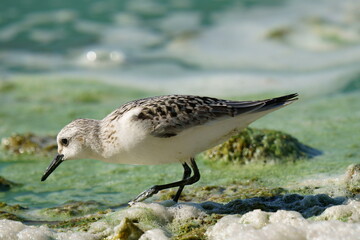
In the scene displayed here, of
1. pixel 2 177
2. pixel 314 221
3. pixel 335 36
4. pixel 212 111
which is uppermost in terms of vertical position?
pixel 335 36

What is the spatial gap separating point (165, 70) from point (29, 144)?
16.5ft

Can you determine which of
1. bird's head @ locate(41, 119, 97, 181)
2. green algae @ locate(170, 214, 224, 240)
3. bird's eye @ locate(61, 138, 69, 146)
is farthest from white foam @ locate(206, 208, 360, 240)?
bird's eye @ locate(61, 138, 69, 146)

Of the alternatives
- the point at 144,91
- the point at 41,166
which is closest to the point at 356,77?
the point at 144,91

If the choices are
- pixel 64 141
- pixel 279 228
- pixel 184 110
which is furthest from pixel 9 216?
pixel 279 228

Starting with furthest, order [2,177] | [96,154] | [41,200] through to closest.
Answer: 1. [2,177]
2. [41,200]
3. [96,154]

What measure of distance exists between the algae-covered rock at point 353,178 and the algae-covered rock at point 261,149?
1.13m

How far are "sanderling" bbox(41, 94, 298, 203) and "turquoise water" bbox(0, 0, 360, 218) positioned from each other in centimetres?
95

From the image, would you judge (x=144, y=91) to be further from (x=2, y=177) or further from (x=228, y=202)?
(x=228, y=202)

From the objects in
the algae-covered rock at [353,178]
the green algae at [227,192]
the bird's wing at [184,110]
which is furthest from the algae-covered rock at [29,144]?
the algae-covered rock at [353,178]

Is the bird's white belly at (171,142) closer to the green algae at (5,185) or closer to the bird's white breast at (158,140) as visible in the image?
the bird's white breast at (158,140)

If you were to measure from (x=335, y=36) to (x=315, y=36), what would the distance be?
420 mm

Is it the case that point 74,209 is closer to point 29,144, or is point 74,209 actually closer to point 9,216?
point 9,216

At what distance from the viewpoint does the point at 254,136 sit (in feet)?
22.4

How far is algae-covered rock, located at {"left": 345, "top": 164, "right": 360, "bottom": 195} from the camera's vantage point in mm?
5289
